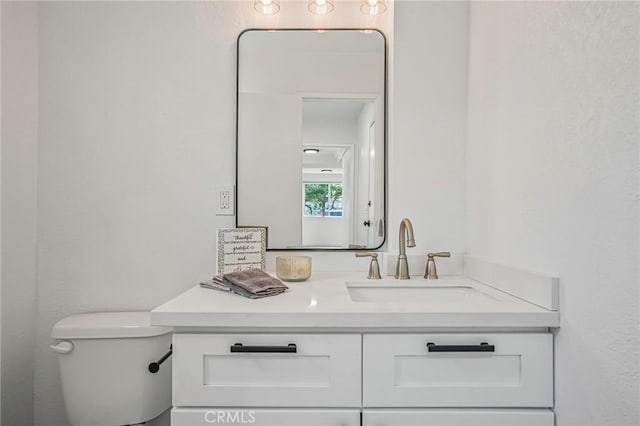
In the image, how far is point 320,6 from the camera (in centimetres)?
160

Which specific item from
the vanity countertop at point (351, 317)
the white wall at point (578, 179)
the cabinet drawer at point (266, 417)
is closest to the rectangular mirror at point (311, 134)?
the white wall at point (578, 179)

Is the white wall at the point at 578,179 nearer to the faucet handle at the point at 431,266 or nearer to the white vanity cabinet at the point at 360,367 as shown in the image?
the white vanity cabinet at the point at 360,367

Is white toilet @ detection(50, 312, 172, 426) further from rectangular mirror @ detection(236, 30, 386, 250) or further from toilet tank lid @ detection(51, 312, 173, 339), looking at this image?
rectangular mirror @ detection(236, 30, 386, 250)

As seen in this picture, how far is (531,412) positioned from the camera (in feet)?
3.09

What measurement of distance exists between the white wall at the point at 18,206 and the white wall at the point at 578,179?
5.89ft

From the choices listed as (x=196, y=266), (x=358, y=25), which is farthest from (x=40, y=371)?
(x=358, y=25)

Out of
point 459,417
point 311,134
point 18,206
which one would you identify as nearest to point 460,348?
point 459,417

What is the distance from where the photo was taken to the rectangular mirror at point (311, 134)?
1626 mm

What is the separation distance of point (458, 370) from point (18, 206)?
5.56ft

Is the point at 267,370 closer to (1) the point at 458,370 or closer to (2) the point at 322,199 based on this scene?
(1) the point at 458,370

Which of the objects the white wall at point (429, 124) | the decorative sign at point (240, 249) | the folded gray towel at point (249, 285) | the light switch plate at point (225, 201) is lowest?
the folded gray towel at point (249, 285)

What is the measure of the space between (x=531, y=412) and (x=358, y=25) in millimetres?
1523

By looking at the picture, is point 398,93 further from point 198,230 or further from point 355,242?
point 198,230

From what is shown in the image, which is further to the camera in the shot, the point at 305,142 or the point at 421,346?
the point at 305,142
